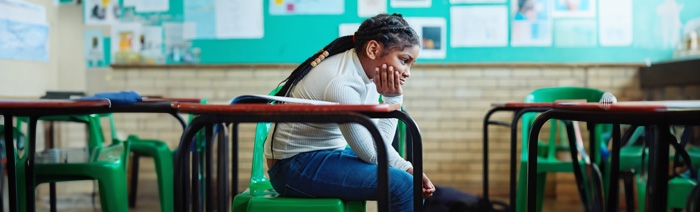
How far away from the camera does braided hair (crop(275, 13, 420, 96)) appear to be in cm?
173

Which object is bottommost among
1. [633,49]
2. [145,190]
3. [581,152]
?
[145,190]

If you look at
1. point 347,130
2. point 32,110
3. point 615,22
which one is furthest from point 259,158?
point 615,22

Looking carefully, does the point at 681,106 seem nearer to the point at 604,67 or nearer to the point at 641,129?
the point at 641,129

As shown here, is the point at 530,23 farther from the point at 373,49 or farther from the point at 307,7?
the point at 373,49

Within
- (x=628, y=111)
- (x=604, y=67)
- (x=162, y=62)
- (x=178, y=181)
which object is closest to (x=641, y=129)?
(x=604, y=67)

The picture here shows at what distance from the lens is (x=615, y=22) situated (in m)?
4.19

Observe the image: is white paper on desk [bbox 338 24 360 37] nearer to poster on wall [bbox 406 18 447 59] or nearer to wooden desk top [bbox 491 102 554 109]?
poster on wall [bbox 406 18 447 59]

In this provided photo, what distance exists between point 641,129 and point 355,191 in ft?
6.09

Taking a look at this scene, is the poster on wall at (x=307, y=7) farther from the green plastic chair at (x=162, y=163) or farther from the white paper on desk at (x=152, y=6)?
the green plastic chair at (x=162, y=163)

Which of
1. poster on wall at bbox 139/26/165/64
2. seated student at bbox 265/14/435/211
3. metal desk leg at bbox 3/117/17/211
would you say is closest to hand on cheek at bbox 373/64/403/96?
seated student at bbox 265/14/435/211

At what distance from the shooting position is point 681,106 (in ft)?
4.82

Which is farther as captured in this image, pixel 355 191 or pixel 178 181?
pixel 355 191

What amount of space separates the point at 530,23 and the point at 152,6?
2519 mm

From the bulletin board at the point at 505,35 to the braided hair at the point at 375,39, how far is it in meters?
2.54
